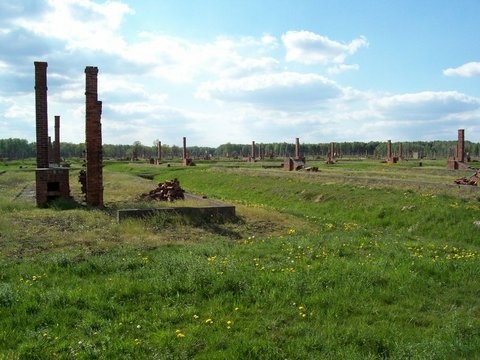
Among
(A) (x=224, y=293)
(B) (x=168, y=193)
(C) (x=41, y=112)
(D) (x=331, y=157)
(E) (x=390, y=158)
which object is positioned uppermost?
→ (C) (x=41, y=112)

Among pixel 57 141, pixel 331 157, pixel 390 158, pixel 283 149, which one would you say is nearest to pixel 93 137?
pixel 57 141

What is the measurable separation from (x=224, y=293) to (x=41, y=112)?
15.1 m

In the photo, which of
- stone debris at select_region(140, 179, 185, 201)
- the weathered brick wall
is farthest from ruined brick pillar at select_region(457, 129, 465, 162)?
the weathered brick wall

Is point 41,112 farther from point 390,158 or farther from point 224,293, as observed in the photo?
point 390,158

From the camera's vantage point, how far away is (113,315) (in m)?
6.20

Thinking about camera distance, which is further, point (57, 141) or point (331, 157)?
point (331, 157)

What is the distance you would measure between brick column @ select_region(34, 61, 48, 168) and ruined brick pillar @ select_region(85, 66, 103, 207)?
3.95m

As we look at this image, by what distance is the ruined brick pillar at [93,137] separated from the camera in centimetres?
1617

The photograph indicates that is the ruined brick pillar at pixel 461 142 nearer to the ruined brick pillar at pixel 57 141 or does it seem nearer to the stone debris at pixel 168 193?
the stone debris at pixel 168 193

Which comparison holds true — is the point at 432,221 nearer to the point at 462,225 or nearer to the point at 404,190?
the point at 462,225

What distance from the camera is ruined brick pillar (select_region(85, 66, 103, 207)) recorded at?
53.1 ft

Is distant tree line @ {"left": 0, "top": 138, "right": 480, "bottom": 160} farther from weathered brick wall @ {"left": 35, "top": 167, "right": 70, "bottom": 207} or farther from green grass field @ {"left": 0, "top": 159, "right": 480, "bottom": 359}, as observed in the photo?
green grass field @ {"left": 0, "top": 159, "right": 480, "bottom": 359}

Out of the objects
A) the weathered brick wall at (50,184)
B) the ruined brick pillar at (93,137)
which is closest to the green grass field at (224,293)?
the ruined brick pillar at (93,137)

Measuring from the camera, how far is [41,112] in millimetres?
19422
